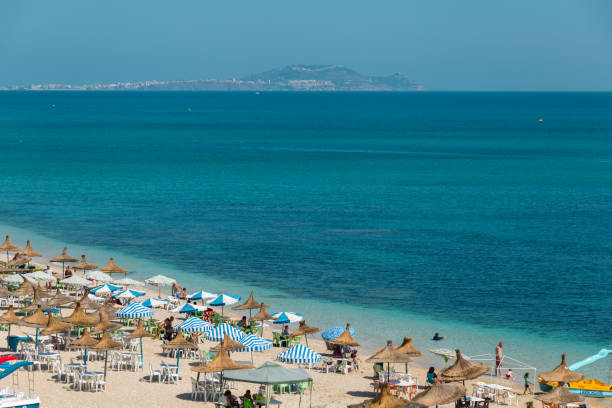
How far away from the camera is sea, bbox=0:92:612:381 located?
33.8 m

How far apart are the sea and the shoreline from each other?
91mm

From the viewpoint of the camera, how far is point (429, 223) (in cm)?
5500

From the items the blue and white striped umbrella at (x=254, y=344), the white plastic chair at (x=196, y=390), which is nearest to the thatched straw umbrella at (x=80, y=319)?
the blue and white striped umbrella at (x=254, y=344)

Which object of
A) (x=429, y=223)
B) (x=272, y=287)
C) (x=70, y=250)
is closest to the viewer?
(x=272, y=287)

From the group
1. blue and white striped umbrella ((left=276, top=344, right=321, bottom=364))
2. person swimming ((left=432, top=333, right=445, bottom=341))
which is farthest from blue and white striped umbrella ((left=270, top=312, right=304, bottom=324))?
blue and white striped umbrella ((left=276, top=344, right=321, bottom=364))

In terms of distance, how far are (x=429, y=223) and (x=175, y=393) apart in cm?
3510

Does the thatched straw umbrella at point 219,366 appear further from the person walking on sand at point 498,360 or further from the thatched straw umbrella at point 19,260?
the thatched straw umbrella at point 19,260

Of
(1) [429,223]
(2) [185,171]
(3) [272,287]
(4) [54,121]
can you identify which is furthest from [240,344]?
(4) [54,121]

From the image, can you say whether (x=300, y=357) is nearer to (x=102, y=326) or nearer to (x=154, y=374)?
(x=154, y=374)

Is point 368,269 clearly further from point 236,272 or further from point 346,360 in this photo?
point 346,360

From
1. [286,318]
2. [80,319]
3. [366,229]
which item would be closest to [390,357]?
[286,318]

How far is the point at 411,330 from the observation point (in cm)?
3181

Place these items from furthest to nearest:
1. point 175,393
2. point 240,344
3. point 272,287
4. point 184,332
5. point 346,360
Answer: point 272,287 → point 184,332 → point 346,360 → point 240,344 → point 175,393

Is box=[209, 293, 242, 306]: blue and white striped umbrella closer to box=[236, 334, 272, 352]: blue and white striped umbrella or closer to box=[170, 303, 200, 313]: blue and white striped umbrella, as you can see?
box=[170, 303, 200, 313]: blue and white striped umbrella
